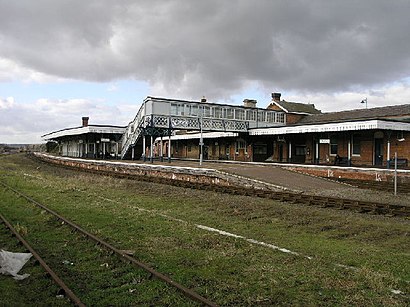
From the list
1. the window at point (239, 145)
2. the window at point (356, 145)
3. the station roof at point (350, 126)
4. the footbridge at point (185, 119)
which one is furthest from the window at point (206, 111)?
the window at point (356, 145)

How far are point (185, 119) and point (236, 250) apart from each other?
97.6ft

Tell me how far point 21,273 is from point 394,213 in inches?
435

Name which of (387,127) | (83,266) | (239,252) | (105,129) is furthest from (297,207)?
(105,129)

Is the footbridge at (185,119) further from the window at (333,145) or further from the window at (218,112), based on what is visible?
the window at (333,145)

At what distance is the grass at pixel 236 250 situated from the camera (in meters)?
6.08

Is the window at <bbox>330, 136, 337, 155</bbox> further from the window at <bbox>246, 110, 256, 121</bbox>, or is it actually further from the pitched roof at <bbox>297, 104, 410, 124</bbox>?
the window at <bbox>246, 110, 256, 121</bbox>

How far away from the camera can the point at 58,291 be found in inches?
242

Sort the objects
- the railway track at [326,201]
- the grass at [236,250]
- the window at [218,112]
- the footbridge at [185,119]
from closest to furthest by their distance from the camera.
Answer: the grass at [236,250] < the railway track at [326,201] < the footbridge at [185,119] < the window at [218,112]

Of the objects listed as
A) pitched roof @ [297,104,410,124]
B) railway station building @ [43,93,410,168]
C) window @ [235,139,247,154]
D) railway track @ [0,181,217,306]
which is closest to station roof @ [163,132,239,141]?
railway station building @ [43,93,410,168]

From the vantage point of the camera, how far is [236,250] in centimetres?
848

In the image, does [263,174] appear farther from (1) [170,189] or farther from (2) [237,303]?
(2) [237,303]

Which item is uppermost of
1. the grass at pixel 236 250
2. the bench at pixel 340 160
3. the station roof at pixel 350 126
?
the station roof at pixel 350 126

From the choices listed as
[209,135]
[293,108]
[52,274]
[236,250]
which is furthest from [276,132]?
[52,274]

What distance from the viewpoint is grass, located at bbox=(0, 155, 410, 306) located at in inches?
239
